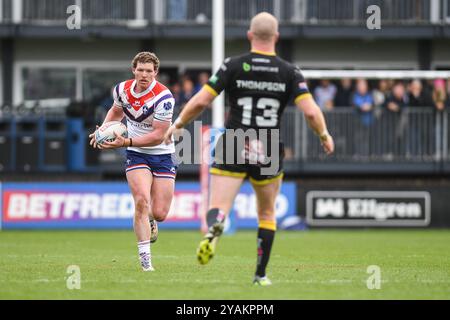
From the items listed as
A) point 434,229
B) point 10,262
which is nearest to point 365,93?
point 434,229

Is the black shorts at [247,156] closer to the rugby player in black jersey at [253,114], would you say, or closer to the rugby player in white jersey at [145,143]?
the rugby player in black jersey at [253,114]

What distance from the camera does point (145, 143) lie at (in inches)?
484

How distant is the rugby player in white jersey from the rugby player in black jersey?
2.39 meters

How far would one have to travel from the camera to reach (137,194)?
12.2 meters

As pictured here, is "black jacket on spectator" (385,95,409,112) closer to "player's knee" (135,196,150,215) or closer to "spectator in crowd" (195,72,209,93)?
"spectator in crowd" (195,72,209,93)

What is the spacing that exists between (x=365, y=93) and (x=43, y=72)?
376 inches

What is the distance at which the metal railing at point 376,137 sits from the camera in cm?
2683

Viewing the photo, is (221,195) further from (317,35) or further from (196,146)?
(317,35)

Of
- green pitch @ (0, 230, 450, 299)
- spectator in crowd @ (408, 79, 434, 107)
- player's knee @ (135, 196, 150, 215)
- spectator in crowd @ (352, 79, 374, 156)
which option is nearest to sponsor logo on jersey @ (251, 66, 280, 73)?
green pitch @ (0, 230, 450, 299)

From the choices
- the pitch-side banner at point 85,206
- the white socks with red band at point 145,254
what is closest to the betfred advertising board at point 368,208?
the pitch-side banner at point 85,206

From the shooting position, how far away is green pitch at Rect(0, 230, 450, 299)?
965 cm

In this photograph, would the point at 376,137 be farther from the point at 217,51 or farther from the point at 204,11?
the point at 204,11

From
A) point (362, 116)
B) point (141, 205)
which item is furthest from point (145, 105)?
point (362, 116)

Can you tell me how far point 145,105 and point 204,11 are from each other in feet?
56.3
